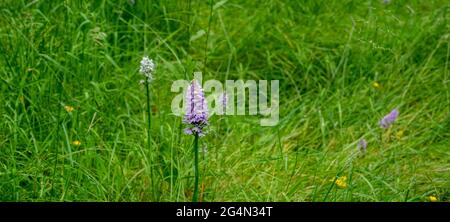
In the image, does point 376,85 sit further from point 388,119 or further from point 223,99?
point 223,99

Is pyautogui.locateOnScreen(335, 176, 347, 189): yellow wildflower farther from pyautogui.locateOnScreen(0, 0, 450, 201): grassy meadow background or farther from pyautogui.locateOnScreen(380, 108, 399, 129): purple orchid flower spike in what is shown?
pyautogui.locateOnScreen(380, 108, 399, 129): purple orchid flower spike

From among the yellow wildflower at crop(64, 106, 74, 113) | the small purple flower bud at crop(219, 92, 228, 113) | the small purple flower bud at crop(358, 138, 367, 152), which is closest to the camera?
the small purple flower bud at crop(219, 92, 228, 113)

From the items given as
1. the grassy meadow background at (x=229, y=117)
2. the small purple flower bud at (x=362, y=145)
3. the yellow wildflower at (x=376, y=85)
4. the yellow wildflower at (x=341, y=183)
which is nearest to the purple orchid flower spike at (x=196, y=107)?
the grassy meadow background at (x=229, y=117)

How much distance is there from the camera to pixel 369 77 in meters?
3.03

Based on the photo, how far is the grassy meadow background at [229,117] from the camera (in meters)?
2.32

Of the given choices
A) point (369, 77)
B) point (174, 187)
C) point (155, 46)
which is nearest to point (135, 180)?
point (174, 187)

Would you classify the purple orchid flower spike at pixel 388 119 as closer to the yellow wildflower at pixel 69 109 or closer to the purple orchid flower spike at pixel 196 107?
the purple orchid flower spike at pixel 196 107

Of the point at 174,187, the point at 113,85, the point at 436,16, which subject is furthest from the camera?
the point at 436,16

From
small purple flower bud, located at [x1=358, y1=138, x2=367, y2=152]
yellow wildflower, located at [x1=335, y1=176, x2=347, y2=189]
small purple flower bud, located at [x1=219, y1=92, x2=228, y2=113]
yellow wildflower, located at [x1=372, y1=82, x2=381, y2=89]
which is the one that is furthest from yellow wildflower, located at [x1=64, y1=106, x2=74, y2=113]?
yellow wildflower, located at [x1=372, y1=82, x2=381, y2=89]

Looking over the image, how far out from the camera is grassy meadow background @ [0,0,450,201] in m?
2.32

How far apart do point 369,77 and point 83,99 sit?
124 cm

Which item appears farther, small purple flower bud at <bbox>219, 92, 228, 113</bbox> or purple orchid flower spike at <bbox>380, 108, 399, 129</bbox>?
purple orchid flower spike at <bbox>380, 108, 399, 129</bbox>

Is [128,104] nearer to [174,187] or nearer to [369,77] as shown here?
[174,187]

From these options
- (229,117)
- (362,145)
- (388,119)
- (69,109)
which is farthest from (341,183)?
(69,109)
